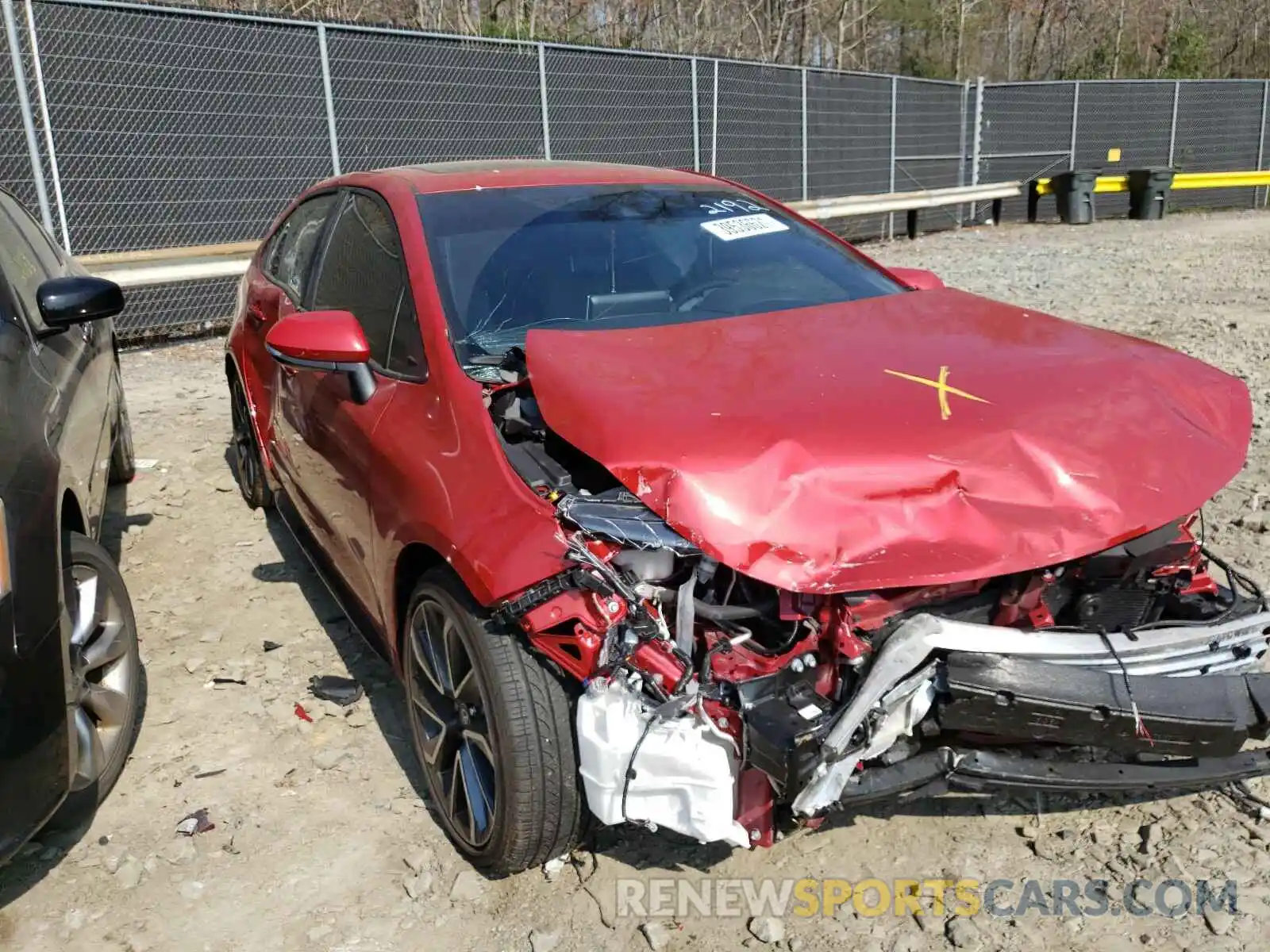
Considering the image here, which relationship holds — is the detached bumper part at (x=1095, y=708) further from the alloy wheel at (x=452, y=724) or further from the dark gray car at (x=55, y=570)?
the dark gray car at (x=55, y=570)

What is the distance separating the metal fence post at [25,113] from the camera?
27.2 ft

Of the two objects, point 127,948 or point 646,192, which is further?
point 646,192

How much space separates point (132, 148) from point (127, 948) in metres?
8.66

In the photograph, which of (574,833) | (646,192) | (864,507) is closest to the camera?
(864,507)

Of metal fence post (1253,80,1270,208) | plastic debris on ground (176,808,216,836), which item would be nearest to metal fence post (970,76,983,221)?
metal fence post (1253,80,1270,208)

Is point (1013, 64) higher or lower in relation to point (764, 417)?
higher

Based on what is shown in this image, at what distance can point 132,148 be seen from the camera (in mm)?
9352

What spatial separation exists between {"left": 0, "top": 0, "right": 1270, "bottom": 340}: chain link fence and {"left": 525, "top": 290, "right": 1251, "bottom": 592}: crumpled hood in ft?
26.3

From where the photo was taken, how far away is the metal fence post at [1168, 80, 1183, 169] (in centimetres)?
2053

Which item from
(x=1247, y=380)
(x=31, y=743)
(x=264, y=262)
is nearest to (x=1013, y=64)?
(x=1247, y=380)

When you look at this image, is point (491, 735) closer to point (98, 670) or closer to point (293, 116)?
point (98, 670)

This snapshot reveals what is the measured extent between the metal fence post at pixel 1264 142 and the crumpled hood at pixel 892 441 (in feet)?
72.9

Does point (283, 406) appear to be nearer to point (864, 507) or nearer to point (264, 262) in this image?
point (264, 262)

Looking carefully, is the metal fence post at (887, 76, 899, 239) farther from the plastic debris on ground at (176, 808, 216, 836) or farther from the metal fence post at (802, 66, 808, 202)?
the plastic debris on ground at (176, 808, 216, 836)
